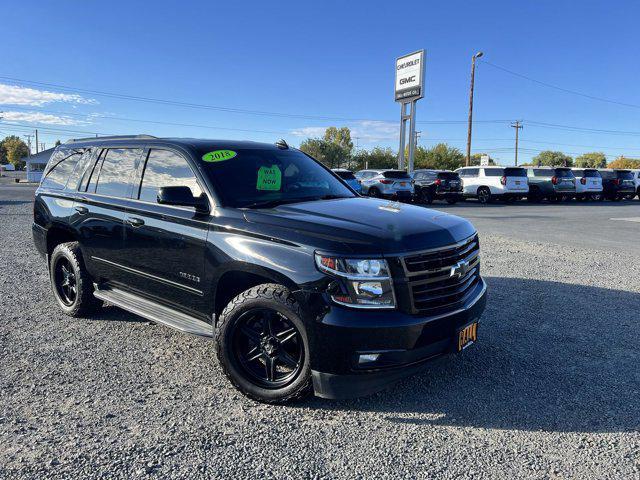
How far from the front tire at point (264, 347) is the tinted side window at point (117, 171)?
1.89 metres

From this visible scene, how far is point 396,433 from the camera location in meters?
2.99

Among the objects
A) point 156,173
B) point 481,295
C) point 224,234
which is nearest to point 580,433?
point 481,295

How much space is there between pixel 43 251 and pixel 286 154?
314cm

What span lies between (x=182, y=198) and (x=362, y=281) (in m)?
1.55

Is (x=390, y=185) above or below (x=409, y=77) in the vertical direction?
below

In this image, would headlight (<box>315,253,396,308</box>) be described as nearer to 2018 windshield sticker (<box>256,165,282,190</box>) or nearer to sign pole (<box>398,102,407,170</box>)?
2018 windshield sticker (<box>256,165,282,190</box>)

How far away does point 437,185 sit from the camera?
2394cm

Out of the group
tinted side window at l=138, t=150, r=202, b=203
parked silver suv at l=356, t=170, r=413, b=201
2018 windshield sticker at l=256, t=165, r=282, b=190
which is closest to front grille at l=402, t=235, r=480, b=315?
2018 windshield sticker at l=256, t=165, r=282, b=190

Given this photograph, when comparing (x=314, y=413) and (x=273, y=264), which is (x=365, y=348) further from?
(x=273, y=264)

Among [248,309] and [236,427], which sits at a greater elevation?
[248,309]

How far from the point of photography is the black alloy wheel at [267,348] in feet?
10.7

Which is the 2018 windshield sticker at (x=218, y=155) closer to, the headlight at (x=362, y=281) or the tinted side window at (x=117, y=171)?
the tinted side window at (x=117, y=171)

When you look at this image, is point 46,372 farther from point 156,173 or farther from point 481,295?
point 481,295

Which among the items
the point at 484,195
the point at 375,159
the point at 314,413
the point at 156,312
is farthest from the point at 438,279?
the point at 375,159
